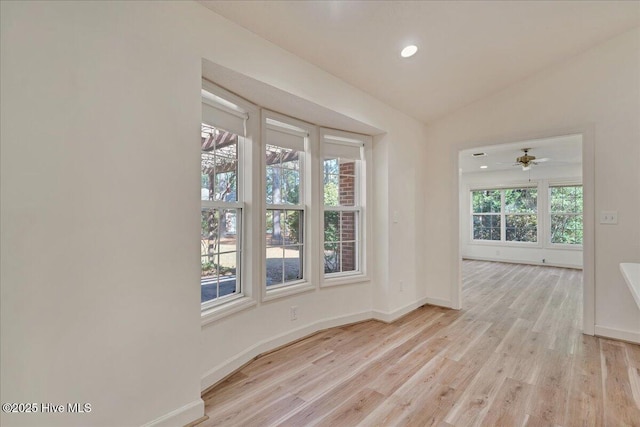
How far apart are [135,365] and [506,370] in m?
2.65

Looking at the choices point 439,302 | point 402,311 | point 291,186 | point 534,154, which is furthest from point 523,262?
point 291,186

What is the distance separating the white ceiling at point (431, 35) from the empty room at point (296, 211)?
20mm

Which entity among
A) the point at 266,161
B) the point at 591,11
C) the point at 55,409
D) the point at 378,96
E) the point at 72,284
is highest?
the point at 591,11

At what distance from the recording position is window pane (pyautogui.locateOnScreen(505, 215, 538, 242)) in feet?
25.7

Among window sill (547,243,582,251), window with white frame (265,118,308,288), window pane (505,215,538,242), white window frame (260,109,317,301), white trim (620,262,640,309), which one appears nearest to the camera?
white trim (620,262,640,309)

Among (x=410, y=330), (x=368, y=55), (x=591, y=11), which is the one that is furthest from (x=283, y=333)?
(x=591, y=11)

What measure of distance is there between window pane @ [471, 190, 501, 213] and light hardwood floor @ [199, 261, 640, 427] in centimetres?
543

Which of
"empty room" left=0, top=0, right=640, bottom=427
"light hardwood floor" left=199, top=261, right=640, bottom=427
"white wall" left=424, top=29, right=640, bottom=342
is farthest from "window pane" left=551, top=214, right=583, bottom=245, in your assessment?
"white wall" left=424, top=29, right=640, bottom=342

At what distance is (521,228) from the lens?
802 cm

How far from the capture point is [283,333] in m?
2.83

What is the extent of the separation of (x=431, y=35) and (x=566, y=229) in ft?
24.1

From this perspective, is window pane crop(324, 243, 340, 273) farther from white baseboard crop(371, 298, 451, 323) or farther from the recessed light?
the recessed light

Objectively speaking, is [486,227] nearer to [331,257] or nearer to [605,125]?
[605,125]

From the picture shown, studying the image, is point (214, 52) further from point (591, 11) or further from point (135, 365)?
point (591, 11)
